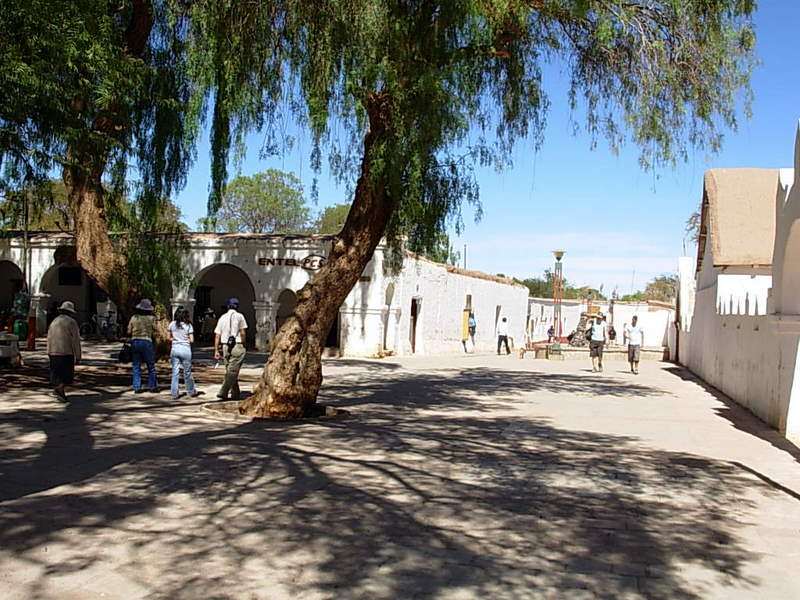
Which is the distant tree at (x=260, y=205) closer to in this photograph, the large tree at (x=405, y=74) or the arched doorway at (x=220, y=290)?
the arched doorway at (x=220, y=290)

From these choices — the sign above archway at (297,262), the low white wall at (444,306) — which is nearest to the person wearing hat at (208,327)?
the sign above archway at (297,262)

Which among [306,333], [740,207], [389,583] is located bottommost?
[389,583]

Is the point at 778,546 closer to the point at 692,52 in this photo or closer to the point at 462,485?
the point at 462,485

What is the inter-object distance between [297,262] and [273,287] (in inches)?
44.0

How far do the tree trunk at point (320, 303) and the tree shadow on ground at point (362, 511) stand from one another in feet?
2.31

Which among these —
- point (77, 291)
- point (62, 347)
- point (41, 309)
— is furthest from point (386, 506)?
point (77, 291)

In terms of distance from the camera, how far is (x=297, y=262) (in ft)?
83.3

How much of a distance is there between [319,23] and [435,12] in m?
1.58

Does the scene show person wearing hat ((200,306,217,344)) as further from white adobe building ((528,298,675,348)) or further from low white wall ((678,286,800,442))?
white adobe building ((528,298,675,348))

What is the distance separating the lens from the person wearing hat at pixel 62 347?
37.3 ft

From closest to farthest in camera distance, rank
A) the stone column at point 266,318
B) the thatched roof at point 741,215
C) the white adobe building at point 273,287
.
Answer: the thatched roof at point 741,215, the white adobe building at point 273,287, the stone column at point 266,318

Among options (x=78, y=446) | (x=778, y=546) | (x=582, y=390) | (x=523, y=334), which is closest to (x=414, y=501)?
(x=778, y=546)

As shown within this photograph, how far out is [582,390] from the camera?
1742 cm

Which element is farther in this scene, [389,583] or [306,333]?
[306,333]
